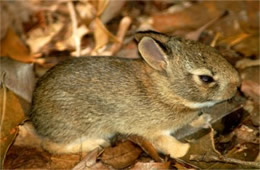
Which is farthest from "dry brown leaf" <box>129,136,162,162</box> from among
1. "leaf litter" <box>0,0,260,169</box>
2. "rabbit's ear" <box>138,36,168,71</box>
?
"rabbit's ear" <box>138,36,168,71</box>

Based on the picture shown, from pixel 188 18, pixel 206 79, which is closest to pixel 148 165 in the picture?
pixel 206 79

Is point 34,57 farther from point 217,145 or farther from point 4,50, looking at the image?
point 217,145

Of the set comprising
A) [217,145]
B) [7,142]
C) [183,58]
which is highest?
[183,58]

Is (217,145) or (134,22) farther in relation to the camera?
(134,22)

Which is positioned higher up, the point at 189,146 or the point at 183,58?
the point at 183,58

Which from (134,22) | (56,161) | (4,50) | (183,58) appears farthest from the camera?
A: (134,22)

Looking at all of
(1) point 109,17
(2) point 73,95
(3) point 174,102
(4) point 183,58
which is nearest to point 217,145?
(3) point 174,102

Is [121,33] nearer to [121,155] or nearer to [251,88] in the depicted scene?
[251,88]
